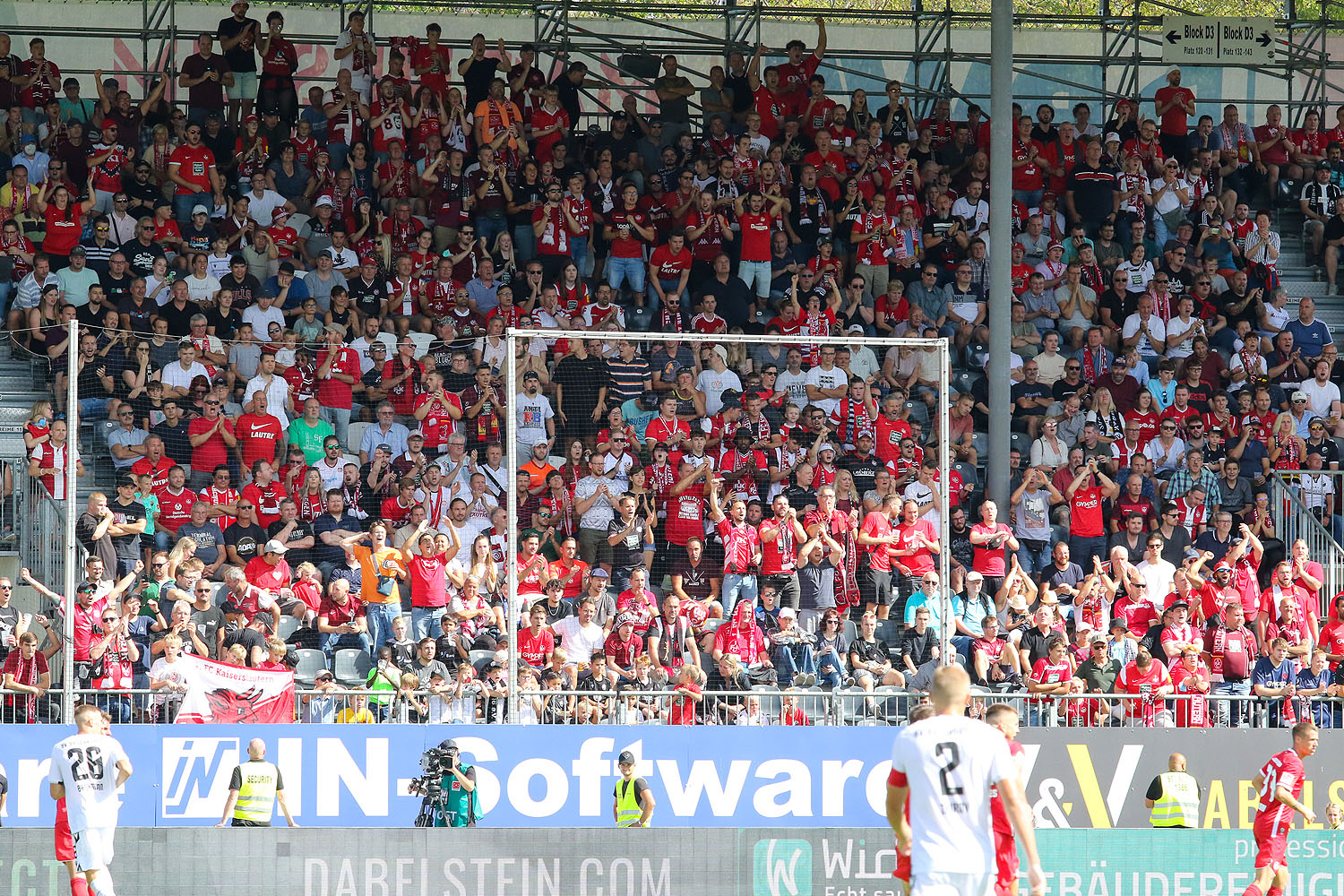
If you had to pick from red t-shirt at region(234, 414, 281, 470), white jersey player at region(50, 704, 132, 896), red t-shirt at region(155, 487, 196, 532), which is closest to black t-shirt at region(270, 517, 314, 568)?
red t-shirt at region(234, 414, 281, 470)

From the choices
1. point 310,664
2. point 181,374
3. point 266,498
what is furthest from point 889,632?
point 181,374

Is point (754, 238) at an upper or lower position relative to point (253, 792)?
upper

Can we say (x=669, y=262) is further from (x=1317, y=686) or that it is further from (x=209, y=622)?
(x=1317, y=686)

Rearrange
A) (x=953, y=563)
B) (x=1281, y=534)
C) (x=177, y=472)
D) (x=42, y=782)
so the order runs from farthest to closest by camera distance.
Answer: (x=1281, y=534) → (x=953, y=563) → (x=177, y=472) → (x=42, y=782)

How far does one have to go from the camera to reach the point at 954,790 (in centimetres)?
845

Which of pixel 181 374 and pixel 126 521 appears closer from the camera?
pixel 126 521

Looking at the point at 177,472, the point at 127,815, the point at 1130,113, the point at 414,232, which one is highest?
the point at 1130,113

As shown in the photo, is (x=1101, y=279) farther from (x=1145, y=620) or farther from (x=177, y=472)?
(x=177, y=472)

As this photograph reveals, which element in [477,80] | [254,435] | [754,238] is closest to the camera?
[254,435]

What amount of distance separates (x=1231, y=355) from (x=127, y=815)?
542 inches

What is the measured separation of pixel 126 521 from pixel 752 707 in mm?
5646

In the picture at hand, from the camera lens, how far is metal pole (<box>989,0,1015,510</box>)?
18766 millimetres

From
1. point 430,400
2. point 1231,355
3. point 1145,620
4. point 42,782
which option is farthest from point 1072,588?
point 42,782

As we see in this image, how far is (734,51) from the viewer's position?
82.6ft
